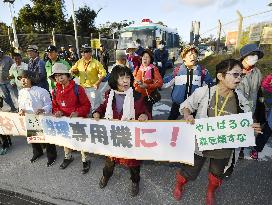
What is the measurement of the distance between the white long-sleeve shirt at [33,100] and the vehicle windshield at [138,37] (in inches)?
451

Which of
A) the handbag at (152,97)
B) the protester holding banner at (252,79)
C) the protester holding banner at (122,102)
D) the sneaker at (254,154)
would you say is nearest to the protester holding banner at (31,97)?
the protester holding banner at (122,102)

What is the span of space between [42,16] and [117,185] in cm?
3071

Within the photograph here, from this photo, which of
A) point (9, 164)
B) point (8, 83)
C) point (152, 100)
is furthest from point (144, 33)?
point (9, 164)

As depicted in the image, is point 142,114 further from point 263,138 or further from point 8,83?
point 8,83

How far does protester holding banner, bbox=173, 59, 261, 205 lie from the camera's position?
2785mm

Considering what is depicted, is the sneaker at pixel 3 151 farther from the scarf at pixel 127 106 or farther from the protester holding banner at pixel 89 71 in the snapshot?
the scarf at pixel 127 106

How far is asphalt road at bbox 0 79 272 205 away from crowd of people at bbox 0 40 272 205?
0.17 metres

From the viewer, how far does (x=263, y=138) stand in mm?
4414

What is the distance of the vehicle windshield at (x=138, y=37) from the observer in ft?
50.2

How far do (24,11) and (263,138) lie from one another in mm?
31465

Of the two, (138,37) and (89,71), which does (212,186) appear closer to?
(89,71)

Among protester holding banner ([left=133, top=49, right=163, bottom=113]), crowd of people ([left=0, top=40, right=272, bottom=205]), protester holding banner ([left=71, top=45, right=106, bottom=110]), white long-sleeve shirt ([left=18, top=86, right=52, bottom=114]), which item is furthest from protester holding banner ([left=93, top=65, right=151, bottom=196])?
protester holding banner ([left=71, top=45, right=106, bottom=110])

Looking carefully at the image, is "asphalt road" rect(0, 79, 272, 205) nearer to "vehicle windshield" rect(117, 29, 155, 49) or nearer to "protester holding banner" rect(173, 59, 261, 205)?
"protester holding banner" rect(173, 59, 261, 205)

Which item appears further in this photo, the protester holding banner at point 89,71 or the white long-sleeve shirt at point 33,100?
the protester holding banner at point 89,71
